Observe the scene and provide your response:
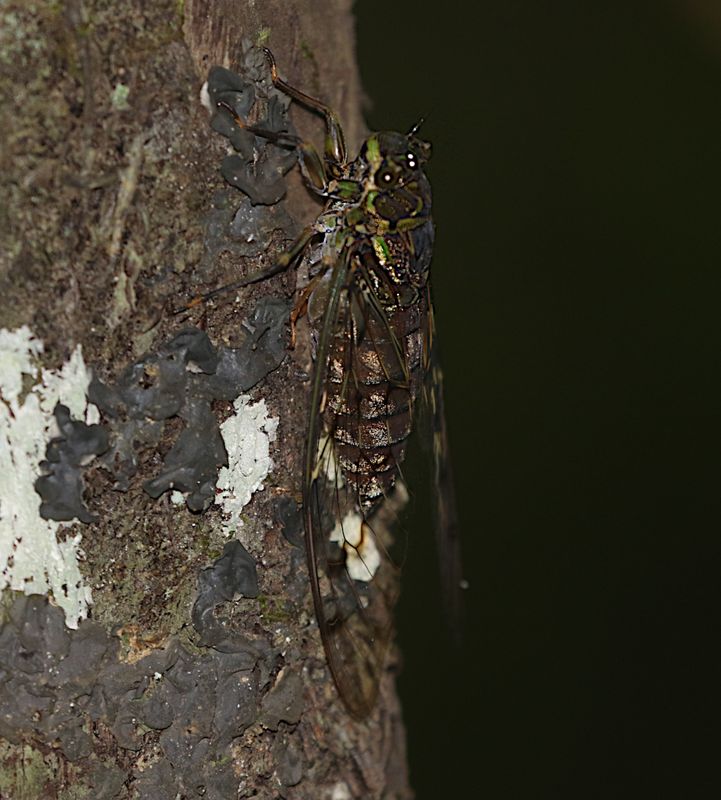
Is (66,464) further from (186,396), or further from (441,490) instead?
(441,490)

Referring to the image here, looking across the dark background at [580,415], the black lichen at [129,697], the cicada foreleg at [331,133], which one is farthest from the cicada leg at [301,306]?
the dark background at [580,415]

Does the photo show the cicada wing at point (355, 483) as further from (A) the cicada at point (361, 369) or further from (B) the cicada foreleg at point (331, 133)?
(B) the cicada foreleg at point (331, 133)

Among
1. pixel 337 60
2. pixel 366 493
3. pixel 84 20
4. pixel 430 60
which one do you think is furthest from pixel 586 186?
pixel 84 20

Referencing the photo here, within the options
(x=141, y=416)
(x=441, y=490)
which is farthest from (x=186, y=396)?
(x=441, y=490)

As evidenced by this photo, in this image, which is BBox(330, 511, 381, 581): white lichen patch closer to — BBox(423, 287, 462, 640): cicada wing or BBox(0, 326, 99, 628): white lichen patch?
BBox(423, 287, 462, 640): cicada wing

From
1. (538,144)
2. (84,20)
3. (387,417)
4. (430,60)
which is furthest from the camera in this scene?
(538,144)

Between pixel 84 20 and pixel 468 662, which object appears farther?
pixel 468 662

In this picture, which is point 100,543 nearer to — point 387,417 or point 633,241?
point 387,417
